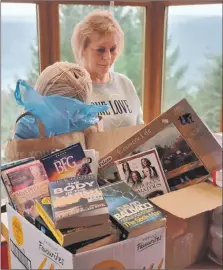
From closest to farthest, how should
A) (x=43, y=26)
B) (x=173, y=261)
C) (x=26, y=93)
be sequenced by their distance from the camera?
(x=173, y=261)
(x=26, y=93)
(x=43, y=26)

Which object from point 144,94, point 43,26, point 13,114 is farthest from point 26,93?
point 144,94

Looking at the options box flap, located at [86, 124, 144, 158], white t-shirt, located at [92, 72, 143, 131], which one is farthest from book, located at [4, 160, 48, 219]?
white t-shirt, located at [92, 72, 143, 131]

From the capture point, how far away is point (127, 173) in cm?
88

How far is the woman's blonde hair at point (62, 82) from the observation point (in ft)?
3.32

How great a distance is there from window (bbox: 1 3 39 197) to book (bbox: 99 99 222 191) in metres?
0.32

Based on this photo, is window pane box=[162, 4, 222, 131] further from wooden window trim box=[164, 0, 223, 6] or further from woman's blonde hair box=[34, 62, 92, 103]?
woman's blonde hair box=[34, 62, 92, 103]

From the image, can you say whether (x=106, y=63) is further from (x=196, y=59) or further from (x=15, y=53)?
(x=196, y=59)

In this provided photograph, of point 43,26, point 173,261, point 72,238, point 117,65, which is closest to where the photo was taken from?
point 72,238

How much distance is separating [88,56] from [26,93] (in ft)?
1.14

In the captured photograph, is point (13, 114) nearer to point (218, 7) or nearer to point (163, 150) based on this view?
point (163, 150)

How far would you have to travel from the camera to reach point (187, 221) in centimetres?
81

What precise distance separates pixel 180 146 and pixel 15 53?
0.57m

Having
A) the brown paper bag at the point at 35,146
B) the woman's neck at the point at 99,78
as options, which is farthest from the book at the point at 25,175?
the woman's neck at the point at 99,78

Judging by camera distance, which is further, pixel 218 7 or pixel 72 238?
pixel 218 7
